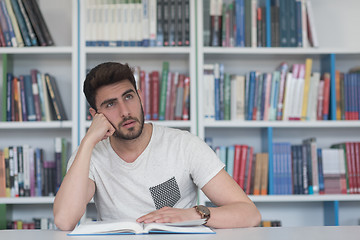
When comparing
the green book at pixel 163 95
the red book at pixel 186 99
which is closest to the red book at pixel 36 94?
the green book at pixel 163 95

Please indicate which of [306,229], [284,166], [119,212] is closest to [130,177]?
[119,212]

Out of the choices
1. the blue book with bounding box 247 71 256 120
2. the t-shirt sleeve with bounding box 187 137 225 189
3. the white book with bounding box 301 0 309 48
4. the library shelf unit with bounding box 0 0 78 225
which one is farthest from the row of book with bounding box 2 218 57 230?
the white book with bounding box 301 0 309 48

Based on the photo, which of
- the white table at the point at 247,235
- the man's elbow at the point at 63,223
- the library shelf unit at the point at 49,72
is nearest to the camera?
the white table at the point at 247,235

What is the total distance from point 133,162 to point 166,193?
0.17m

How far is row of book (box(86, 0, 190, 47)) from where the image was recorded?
2895mm

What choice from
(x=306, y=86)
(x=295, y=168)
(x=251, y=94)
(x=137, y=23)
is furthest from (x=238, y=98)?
(x=137, y=23)

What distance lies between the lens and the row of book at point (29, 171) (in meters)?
2.86

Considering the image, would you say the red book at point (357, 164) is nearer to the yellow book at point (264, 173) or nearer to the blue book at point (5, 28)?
the yellow book at point (264, 173)

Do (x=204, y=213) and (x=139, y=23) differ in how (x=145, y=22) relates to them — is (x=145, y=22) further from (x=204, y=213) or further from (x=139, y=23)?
(x=204, y=213)

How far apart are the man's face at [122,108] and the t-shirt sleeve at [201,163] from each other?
8.4 inches

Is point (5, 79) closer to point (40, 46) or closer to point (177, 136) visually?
point (40, 46)

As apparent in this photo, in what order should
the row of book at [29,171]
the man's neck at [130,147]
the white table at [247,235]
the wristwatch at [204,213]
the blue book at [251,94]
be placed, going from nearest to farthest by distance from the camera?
1. the white table at [247,235]
2. the wristwatch at [204,213]
3. the man's neck at [130,147]
4. the row of book at [29,171]
5. the blue book at [251,94]

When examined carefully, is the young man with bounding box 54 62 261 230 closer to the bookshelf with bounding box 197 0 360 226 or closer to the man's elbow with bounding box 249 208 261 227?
the man's elbow with bounding box 249 208 261 227

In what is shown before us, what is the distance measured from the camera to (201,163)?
1.77 meters
